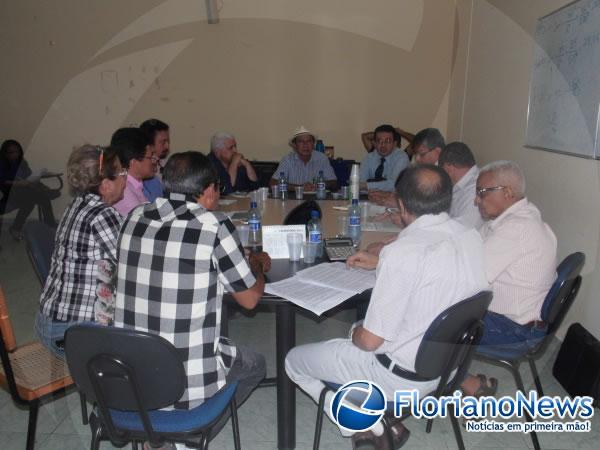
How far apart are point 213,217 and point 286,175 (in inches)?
126

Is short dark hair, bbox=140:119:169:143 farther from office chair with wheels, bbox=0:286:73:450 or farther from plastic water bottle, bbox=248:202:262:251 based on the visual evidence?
office chair with wheels, bbox=0:286:73:450

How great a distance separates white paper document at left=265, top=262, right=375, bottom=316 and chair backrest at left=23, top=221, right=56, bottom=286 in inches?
38.5

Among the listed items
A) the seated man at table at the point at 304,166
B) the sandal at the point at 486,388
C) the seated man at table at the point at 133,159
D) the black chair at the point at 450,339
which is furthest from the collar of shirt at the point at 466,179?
the seated man at table at the point at 133,159

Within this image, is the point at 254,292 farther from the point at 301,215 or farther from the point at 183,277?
the point at 301,215

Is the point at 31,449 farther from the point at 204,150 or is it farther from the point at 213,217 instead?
the point at 204,150

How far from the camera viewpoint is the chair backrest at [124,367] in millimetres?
1259

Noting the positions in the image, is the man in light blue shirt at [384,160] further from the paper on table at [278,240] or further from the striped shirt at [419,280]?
the striped shirt at [419,280]

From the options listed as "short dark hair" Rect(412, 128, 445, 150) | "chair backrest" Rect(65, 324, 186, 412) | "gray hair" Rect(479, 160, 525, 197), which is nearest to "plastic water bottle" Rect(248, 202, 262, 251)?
"chair backrest" Rect(65, 324, 186, 412)

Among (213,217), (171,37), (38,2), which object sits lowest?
(213,217)

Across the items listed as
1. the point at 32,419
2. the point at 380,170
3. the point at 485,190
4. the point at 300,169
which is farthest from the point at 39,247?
the point at 380,170

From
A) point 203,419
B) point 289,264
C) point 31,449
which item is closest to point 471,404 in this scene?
point 289,264

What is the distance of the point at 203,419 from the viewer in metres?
1.48

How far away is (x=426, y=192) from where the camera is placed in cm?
157

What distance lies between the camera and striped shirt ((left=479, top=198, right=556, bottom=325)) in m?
2.00
